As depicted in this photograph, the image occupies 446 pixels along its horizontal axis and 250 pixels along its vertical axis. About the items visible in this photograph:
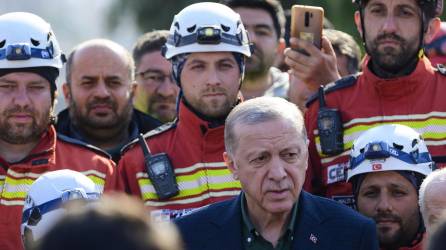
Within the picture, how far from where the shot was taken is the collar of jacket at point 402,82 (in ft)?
22.8

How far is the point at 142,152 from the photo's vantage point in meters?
6.91

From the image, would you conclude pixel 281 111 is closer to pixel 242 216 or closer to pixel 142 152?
pixel 242 216

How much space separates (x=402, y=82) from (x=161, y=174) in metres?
1.59

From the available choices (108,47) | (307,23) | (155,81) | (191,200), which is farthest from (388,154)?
(155,81)

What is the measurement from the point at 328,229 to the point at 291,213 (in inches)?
8.9

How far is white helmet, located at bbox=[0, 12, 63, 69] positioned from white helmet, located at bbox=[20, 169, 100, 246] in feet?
4.03

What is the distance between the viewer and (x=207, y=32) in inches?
281

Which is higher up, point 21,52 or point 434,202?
point 21,52

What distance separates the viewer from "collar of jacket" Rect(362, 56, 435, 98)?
22.8 ft

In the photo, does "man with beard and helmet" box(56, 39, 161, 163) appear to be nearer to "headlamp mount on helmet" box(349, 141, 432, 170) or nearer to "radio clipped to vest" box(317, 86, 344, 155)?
"radio clipped to vest" box(317, 86, 344, 155)

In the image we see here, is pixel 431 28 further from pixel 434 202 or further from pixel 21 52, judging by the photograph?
pixel 21 52

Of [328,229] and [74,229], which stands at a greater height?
[74,229]

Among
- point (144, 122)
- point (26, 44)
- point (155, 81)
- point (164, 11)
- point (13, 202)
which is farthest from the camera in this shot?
point (164, 11)

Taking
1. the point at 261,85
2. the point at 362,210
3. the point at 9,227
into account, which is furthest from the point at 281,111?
the point at 261,85
